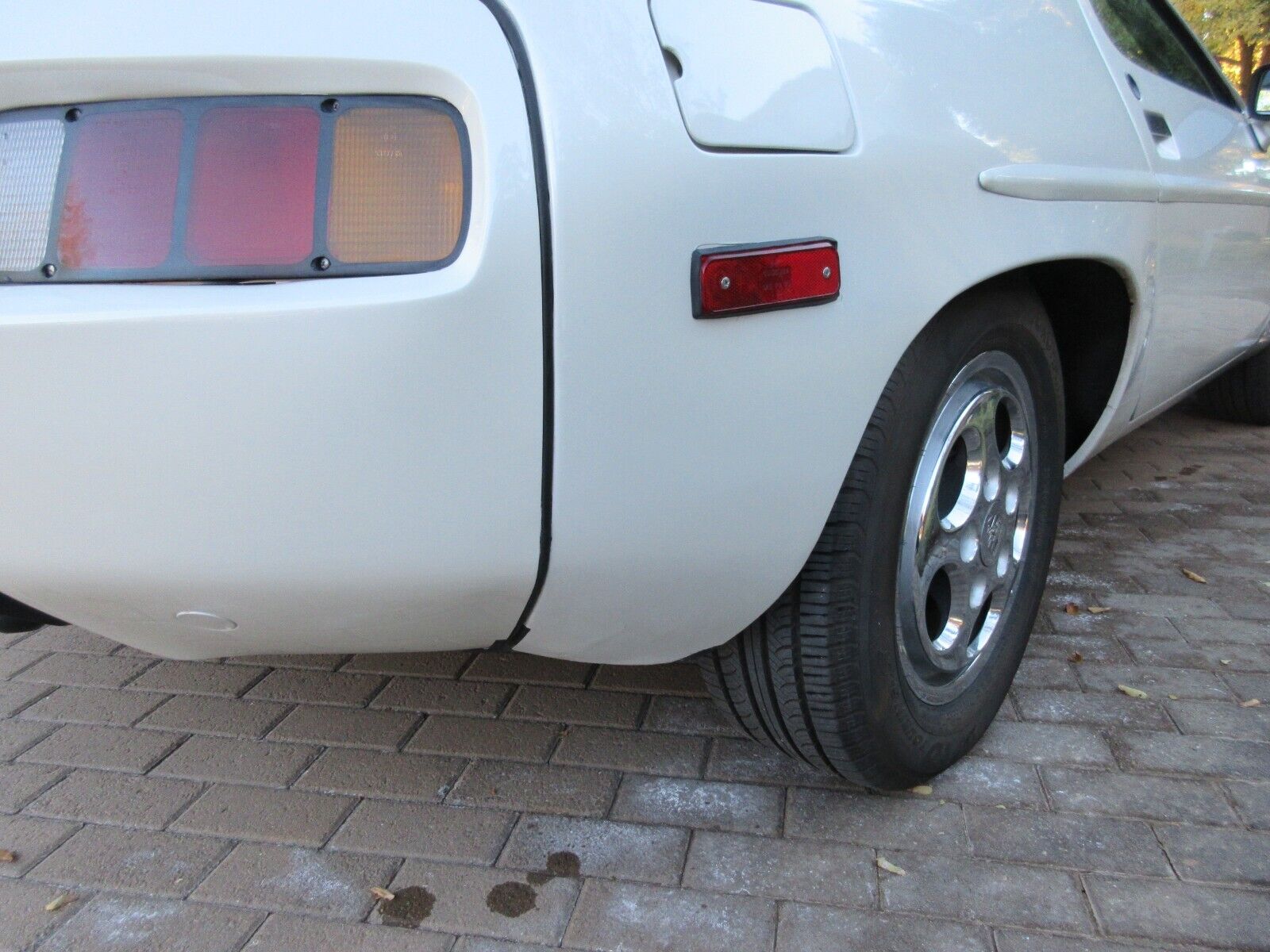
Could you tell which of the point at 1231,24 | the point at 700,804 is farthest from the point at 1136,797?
the point at 1231,24

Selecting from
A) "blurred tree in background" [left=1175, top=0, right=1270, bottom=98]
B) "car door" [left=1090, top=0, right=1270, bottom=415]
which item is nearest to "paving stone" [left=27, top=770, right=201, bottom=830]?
"car door" [left=1090, top=0, right=1270, bottom=415]

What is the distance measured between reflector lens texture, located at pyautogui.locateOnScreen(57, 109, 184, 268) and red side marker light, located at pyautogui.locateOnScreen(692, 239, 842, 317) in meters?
0.64

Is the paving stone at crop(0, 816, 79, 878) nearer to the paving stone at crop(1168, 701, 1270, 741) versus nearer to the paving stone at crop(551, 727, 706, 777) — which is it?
the paving stone at crop(551, 727, 706, 777)

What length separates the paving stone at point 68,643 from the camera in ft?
→ 8.96

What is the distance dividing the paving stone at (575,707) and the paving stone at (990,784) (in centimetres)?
64

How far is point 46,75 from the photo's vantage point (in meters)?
1.29

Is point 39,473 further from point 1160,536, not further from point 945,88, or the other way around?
point 1160,536

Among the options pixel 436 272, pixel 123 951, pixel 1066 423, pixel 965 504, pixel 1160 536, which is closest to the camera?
pixel 436 272

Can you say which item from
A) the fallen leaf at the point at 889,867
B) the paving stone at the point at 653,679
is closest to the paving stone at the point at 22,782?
the paving stone at the point at 653,679

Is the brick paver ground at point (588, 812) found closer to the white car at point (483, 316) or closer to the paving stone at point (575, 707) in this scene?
the paving stone at point (575, 707)

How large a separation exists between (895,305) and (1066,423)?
1.32 m

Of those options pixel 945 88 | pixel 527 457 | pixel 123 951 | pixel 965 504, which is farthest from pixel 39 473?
pixel 965 504

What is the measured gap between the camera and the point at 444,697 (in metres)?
2.45

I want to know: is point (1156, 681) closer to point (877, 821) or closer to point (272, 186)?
point (877, 821)
